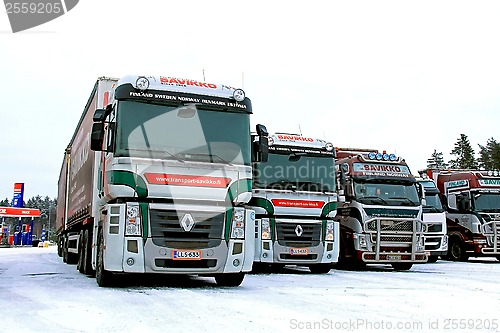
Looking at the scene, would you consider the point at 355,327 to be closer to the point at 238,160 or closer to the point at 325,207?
the point at 238,160

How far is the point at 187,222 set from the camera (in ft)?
27.4

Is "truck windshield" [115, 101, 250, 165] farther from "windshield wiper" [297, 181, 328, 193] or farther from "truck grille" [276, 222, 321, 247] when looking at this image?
"windshield wiper" [297, 181, 328, 193]

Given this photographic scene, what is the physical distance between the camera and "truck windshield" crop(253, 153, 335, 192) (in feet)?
40.9

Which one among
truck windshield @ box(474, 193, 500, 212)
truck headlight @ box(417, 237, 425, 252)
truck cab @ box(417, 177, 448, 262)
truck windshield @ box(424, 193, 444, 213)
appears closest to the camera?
truck headlight @ box(417, 237, 425, 252)

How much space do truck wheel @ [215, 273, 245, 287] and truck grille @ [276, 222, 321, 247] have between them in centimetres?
288

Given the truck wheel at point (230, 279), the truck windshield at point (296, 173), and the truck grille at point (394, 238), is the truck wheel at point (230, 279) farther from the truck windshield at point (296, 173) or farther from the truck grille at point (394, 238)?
the truck grille at point (394, 238)

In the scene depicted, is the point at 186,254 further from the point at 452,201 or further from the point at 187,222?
the point at 452,201

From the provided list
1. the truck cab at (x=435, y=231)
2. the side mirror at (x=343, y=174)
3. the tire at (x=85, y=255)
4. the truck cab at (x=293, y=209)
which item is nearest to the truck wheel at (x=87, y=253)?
the tire at (x=85, y=255)

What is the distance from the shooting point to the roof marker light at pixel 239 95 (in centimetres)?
903

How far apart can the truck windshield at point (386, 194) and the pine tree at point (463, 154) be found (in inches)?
2148

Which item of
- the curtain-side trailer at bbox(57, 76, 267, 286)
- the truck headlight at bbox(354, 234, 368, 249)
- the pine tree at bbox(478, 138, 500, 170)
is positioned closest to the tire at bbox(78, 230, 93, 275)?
the curtain-side trailer at bbox(57, 76, 267, 286)

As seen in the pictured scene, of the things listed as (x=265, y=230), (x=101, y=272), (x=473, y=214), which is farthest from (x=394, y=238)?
(x=101, y=272)

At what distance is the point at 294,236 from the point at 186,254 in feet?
14.1

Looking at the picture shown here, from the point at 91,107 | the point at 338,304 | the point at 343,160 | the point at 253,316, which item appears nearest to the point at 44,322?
the point at 253,316
